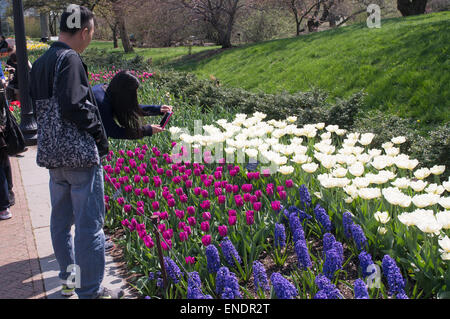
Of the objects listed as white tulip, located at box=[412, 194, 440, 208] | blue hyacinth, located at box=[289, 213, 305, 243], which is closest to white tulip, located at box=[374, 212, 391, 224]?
white tulip, located at box=[412, 194, 440, 208]

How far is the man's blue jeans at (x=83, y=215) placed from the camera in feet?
8.72

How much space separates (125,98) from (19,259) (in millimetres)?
1611

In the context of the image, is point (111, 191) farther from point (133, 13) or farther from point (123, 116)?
point (133, 13)

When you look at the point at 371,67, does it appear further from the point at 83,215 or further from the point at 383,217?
the point at 83,215

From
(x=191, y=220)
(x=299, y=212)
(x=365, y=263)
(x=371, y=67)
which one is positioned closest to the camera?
(x=365, y=263)

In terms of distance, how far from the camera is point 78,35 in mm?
2664

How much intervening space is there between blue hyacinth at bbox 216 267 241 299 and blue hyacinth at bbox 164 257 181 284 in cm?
29

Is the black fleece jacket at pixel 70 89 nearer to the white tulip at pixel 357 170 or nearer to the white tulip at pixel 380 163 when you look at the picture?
the white tulip at pixel 357 170

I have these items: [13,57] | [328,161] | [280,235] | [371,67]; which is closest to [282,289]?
[280,235]

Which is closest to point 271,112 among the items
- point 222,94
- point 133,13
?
point 222,94

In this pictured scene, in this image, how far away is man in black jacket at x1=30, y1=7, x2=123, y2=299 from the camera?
2.51m

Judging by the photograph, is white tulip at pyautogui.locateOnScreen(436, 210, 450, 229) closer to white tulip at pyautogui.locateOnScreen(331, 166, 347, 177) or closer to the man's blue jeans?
white tulip at pyautogui.locateOnScreen(331, 166, 347, 177)

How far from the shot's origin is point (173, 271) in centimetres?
283
